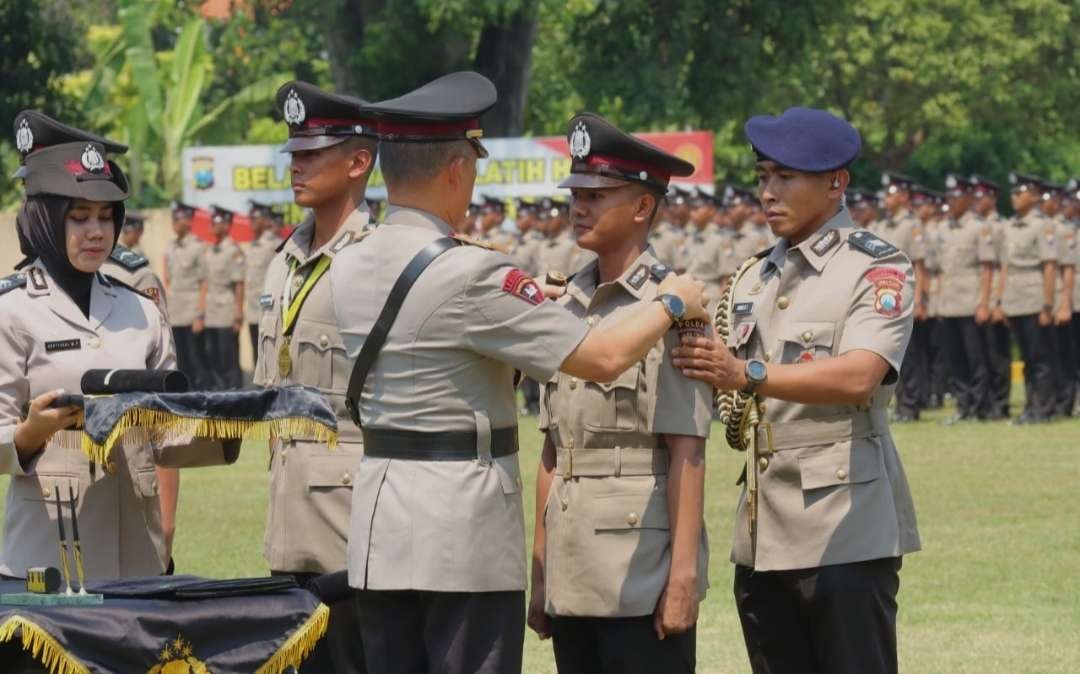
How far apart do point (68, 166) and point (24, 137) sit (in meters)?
0.39

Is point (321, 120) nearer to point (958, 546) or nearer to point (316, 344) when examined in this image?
point (316, 344)

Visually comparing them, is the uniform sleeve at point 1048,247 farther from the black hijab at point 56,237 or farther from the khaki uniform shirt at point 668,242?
the black hijab at point 56,237

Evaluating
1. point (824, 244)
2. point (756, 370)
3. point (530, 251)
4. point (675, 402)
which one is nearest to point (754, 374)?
point (756, 370)

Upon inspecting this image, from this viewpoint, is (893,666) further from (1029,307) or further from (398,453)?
(1029,307)

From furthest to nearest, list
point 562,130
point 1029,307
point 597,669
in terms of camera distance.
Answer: point 562,130, point 1029,307, point 597,669

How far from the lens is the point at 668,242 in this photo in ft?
79.7

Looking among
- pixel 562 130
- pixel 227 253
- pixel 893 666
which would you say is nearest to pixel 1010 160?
pixel 562 130

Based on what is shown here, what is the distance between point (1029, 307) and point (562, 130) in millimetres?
23439

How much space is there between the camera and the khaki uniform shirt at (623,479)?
5746mm

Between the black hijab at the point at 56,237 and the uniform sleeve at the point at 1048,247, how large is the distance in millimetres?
15205

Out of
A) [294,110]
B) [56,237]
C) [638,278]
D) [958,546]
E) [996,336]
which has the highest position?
[294,110]

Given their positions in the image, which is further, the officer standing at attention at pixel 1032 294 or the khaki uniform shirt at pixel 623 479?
the officer standing at attention at pixel 1032 294

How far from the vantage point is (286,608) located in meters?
5.60

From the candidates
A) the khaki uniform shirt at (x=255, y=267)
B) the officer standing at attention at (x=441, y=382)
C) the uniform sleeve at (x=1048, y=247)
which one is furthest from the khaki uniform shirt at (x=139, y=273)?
the khaki uniform shirt at (x=255, y=267)
